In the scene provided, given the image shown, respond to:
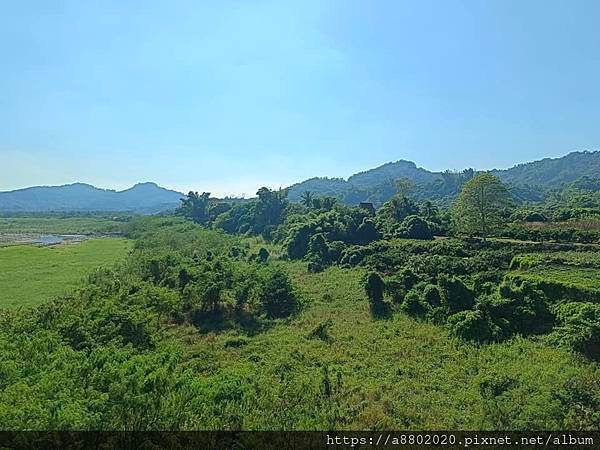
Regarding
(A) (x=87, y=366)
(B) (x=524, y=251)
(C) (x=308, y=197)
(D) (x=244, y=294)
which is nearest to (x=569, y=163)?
(C) (x=308, y=197)

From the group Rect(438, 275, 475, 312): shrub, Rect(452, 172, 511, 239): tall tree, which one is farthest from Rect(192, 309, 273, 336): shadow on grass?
Rect(452, 172, 511, 239): tall tree

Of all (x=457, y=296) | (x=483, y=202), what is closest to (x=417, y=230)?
(x=483, y=202)

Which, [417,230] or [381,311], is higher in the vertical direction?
[417,230]

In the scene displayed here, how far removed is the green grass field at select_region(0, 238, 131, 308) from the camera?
2990 cm

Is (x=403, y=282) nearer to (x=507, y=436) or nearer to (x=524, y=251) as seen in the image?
(x=524, y=251)

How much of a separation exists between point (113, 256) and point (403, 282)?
36.8 metres

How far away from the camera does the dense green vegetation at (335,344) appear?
1181 centimetres

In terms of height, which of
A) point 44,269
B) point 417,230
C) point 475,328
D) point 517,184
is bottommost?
point 475,328

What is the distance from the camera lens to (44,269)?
41.1m

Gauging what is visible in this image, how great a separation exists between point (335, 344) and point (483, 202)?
20.3 meters

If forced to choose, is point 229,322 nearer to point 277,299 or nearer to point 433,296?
point 277,299

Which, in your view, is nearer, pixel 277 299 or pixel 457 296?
pixel 457 296

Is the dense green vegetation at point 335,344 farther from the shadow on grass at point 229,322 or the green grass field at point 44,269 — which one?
the green grass field at point 44,269

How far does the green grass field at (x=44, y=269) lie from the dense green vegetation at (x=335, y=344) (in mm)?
4075
